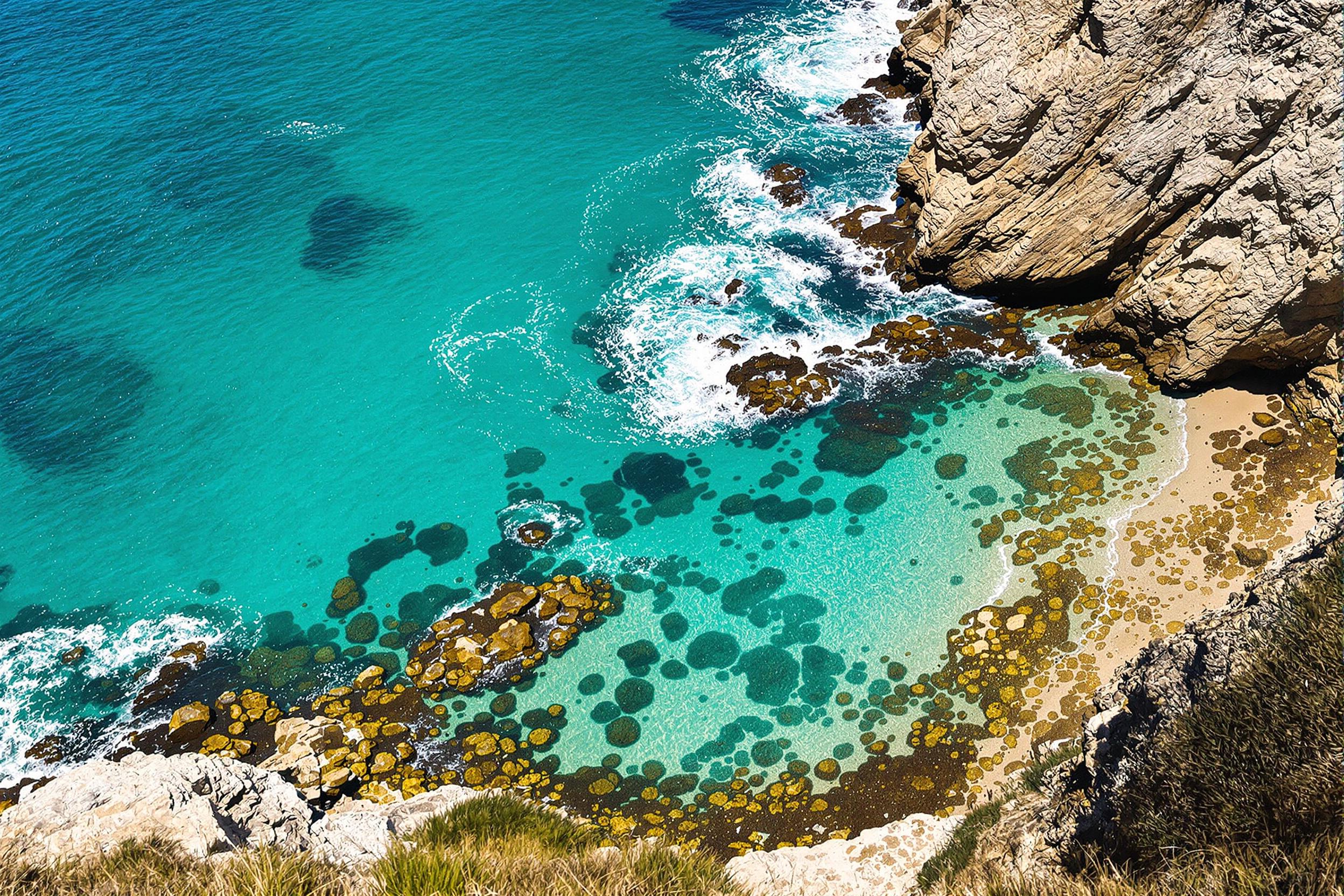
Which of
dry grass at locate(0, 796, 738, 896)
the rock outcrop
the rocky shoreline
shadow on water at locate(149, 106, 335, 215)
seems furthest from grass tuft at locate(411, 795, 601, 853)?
shadow on water at locate(149, 106, 335, 215)

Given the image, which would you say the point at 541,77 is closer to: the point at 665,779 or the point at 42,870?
the point at 665,779

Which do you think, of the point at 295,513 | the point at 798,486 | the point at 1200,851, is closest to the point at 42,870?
the point at 1200,851

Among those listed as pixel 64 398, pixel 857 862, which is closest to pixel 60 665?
pixel 64 398

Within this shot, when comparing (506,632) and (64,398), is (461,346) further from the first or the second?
(64,398)

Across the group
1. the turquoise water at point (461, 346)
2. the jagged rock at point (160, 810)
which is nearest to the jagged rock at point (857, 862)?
the turquoise water at point (461, 346)

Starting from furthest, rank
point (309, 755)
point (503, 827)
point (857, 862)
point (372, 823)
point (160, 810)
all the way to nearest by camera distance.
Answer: point (309, 755)
point (857, 862)
point (372, 823)
point (160, 810)
point (503, 827)

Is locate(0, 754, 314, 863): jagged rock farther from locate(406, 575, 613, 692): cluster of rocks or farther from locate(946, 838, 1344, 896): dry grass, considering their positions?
locate(946, 838, 1344, 896): dry grass
